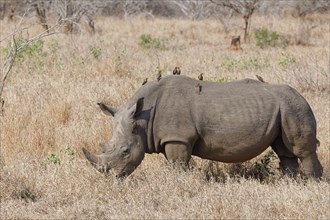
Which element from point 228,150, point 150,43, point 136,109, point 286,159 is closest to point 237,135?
point 228,150

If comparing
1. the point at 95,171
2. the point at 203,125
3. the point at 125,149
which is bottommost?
the point at 95,171

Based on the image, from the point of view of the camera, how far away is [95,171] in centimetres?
590

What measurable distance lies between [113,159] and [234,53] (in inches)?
444

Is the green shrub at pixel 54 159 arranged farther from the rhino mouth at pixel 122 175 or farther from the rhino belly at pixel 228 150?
the rhino belly at pixel 228 150

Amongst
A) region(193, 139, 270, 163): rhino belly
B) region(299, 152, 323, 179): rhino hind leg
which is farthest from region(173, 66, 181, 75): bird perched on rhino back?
region(299, 152, 323, 179): rhino hind leg

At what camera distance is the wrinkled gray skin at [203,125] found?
18.4ft

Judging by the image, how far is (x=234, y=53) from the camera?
16484mm

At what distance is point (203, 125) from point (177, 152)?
1.11 ft

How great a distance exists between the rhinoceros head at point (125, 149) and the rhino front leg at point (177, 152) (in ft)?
0.76

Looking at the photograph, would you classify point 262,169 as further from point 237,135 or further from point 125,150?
point 125,150

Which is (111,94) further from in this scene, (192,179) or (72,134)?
(192,179)

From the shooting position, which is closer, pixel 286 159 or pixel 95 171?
pixel 95 171

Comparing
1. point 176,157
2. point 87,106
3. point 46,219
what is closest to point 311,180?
point 176,157

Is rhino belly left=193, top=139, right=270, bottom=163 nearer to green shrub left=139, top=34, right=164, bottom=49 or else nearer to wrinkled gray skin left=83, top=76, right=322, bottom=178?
wrinkled gray skin left=83, top=76, right=322, bottom=178
